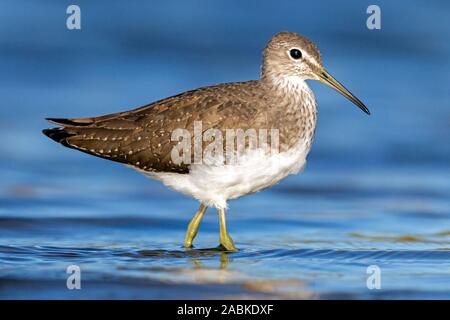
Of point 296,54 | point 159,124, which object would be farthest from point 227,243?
point 296,54

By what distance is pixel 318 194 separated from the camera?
16.0 m

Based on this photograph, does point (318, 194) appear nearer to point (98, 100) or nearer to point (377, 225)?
point (377, 225)

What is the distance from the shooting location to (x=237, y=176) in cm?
1138

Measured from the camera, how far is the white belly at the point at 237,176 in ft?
37.1

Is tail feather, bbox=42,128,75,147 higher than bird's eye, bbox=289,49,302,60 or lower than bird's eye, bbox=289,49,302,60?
lower

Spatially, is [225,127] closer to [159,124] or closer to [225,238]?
[159,124]

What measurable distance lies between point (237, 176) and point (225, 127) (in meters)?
0.60

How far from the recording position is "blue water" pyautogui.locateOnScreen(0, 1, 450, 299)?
10703 mm

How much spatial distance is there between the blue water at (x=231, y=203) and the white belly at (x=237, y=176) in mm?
746

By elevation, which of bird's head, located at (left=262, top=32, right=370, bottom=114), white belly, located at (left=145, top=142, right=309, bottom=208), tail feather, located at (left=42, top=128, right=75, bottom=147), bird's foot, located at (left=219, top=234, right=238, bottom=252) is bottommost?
bird's foot, located at (left=219, top=234, right=238, bottom=252)

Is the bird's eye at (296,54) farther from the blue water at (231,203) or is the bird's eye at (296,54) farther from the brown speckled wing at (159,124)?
the blue water at (231,203)

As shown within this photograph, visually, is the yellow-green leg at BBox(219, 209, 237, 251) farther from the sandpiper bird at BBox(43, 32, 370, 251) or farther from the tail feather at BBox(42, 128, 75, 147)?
the tail feather at BBox(42, 128, 75, 147)

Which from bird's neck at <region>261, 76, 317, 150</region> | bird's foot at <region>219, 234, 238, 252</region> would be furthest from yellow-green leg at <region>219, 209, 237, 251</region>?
bird's neck at <region>261, 76, 317, 150</region>

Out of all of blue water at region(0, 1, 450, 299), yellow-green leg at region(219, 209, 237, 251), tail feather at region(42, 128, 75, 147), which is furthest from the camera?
tail feather at region(42, 128, 75, 147)
